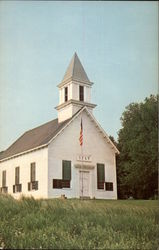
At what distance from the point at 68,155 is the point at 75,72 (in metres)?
0.63

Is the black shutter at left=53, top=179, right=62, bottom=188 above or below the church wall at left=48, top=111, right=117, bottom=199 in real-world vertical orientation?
below

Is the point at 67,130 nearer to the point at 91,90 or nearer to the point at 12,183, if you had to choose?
the point at 91,90

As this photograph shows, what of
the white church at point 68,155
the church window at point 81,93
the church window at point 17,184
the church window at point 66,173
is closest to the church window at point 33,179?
the white church at point 68,155

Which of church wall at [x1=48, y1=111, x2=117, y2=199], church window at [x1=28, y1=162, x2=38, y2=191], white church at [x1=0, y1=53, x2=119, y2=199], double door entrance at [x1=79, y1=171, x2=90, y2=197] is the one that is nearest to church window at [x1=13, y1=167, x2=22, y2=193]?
white church at [x1=0, y1=53, x2=119, y2=199]

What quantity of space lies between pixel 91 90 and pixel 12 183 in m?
0.92

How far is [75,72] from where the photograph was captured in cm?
316

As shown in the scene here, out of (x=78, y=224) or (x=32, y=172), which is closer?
(x=78, y=224)

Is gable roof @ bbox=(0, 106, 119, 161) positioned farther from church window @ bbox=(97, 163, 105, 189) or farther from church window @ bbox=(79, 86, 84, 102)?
church window @ bbox=(97, 163, 105, 189)

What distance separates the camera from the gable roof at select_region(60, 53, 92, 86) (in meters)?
3.12

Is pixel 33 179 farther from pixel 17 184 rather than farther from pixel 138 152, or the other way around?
pixel 138 152

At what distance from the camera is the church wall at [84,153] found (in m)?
3.08

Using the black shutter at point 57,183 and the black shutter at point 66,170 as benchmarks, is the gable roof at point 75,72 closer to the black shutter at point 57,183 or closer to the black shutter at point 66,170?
the black shutter at point 66,170

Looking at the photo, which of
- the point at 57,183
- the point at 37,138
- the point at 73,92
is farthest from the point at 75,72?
the point at 57,183

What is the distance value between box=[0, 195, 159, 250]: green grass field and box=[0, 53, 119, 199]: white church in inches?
4.2
